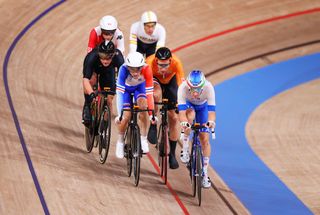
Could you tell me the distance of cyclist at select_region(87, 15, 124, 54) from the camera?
9.72 meters

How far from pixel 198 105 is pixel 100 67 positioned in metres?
1.28

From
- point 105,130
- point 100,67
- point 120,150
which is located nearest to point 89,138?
point 105,130

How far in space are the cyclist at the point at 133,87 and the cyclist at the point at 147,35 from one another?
130 centimetres

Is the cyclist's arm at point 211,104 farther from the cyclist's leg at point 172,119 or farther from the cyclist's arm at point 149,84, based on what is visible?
the cyclist's leg at point 172,119

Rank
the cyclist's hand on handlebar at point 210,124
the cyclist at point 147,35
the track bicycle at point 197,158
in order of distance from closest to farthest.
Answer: the cyclist's hand on handlebar at point 210,124, the track bicycle at point 197,158, the cyclist at point 147,35

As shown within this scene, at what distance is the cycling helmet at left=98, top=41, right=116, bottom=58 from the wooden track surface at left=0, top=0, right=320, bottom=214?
1.34 meters

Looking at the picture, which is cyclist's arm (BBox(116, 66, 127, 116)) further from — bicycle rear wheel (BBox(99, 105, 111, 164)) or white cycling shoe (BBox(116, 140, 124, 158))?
white cycling shoe (BBox(116, 140, 124, 158))

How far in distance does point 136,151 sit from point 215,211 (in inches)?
42.1

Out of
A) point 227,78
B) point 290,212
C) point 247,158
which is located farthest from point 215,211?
point 227,78

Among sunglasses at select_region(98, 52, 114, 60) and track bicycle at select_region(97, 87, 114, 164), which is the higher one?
sunglasses at select_region(98, 52, 114, 60)

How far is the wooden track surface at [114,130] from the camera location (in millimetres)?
8820

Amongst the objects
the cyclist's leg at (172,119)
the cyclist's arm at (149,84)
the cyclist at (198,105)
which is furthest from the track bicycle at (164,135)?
the cyclist's arm at (149,84)

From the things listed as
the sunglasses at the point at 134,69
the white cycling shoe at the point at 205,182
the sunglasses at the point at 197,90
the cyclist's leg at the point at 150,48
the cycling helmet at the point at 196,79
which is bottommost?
the white cycling shoe at the point at 205,182

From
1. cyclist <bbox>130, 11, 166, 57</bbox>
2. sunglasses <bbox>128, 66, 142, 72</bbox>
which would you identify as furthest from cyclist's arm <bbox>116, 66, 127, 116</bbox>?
cyclist <bbox>130, 11, 166, 57</bbox>
